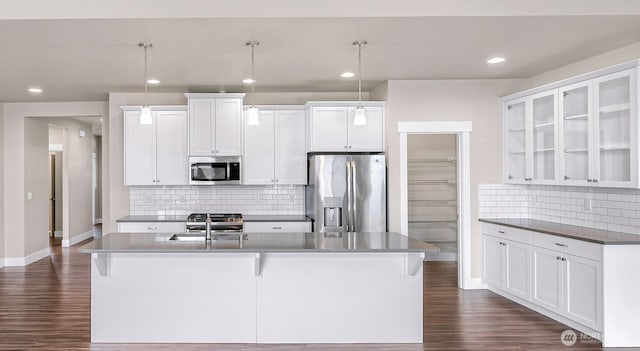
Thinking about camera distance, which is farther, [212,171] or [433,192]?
[433,192]

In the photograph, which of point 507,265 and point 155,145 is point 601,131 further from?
point 155,145

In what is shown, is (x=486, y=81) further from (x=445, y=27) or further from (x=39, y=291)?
(x=39, y=291)

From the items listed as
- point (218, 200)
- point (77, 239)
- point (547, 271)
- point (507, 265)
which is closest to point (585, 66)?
point (547, 271)

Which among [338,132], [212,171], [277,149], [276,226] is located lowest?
[276,226]

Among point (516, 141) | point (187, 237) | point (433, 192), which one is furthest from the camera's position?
point (433, 192)

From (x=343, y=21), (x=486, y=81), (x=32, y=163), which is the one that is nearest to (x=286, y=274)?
(x=343, y=21)

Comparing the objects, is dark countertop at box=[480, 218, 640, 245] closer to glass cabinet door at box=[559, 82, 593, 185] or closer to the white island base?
glass cabinet door at box=[559, 82, 593, 185]

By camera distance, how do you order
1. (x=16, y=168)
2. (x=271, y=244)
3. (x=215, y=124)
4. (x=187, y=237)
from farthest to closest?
1. (x=16, y=168)
2. (x=215, y=124)
3. (x=187, y=237)
4. (x=271, y=244)

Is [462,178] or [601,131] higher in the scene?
[601,131]

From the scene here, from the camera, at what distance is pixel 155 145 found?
19.6 ft

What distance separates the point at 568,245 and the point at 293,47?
3.02 meters

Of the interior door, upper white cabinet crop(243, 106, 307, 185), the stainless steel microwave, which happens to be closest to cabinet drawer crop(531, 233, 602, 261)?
upper white cabinet crop(243, 106, 307, 185)

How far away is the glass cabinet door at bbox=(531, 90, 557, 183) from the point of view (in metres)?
4.76

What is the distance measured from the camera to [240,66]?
15.7 feet
